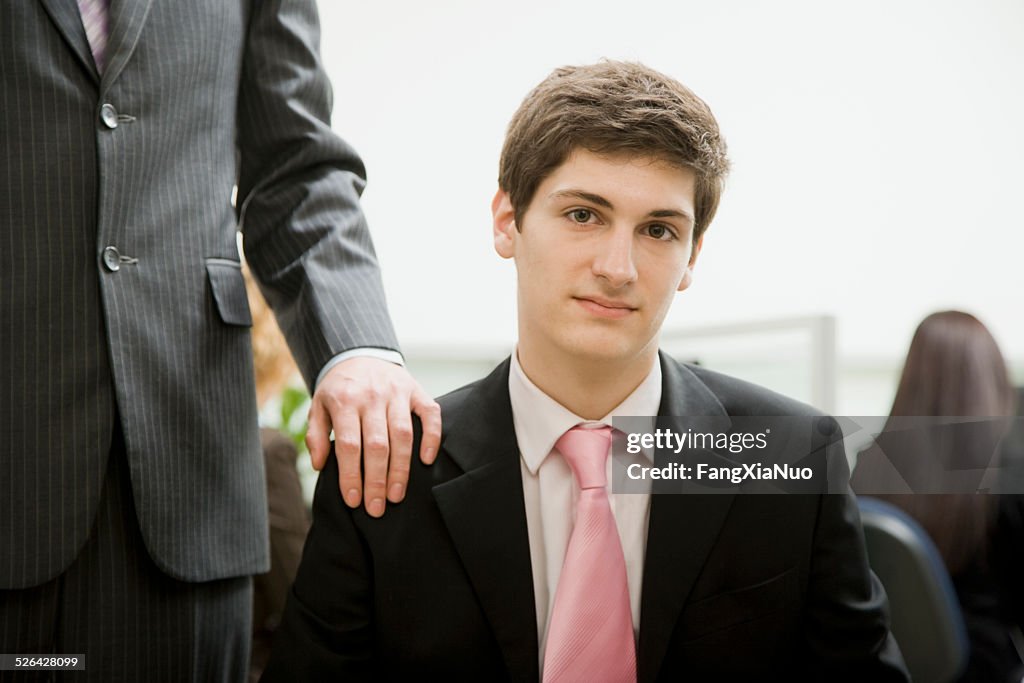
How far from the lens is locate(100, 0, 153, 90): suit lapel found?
1.02 metres

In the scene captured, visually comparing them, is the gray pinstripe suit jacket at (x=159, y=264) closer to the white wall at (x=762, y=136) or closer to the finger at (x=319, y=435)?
the finger at (x=319, y=435)

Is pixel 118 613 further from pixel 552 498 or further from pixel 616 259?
pixel 616 259

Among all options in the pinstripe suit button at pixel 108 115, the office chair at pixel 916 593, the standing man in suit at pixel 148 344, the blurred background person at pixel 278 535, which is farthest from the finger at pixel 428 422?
the blurred background person at pixel 278 535

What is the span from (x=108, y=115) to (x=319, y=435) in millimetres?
431

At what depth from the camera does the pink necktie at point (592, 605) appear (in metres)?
1.05

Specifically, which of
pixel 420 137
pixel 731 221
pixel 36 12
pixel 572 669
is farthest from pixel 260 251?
pixel 731 221

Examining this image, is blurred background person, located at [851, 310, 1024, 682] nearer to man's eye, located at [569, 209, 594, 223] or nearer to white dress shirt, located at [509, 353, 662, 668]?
white dress shirt, located at [509, 353, 662, 668]

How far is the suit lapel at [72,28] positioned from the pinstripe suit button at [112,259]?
189 millimetres

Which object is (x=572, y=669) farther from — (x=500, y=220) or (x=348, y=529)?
(x=500, y=220)

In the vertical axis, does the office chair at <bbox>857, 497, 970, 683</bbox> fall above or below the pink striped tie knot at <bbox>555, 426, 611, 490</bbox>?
below

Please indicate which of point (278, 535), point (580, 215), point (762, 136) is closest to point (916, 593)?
point (580, 215)

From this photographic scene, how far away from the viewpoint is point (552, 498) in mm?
1146

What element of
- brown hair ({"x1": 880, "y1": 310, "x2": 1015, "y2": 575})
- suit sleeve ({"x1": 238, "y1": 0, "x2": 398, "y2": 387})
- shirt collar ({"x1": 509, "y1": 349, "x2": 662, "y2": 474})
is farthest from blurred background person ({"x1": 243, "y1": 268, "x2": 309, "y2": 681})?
brown hair ({"x1": 880, "y1": 310, "x2": 1015, "y2": 575})

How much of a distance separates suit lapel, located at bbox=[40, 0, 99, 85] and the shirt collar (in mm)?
629
